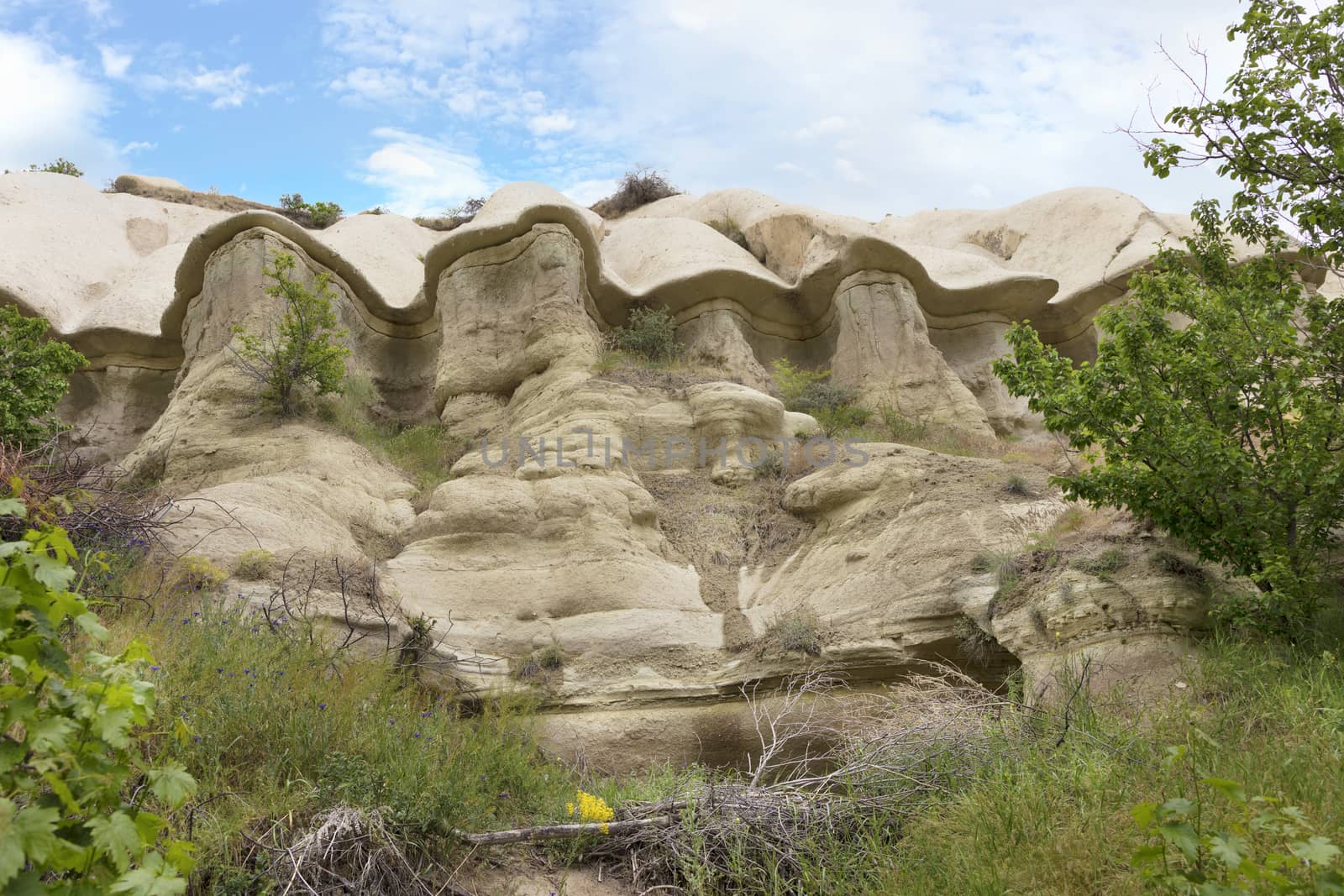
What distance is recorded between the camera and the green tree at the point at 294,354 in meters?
13.6

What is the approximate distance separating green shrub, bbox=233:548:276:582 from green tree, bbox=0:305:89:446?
3.42 m

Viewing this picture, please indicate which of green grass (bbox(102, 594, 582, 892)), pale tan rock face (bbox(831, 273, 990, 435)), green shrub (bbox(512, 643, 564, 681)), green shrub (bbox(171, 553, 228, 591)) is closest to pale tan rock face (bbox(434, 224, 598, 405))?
pale tan rock face (bbox(831, 273, 990, 435))

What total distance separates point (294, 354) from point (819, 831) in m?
10.8

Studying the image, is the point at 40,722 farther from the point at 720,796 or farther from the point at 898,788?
the point at 898,788

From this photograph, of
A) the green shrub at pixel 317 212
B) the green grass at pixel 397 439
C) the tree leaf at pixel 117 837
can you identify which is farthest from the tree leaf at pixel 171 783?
the green shrub at pixel 317 212

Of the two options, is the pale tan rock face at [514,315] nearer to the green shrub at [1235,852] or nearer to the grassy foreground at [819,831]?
the grassy foreground at [819,831]

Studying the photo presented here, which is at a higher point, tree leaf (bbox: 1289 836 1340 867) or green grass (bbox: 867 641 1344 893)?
tree leaf (bbox: 1289 836 1340 867)

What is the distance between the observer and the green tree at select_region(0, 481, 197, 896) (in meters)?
2.41

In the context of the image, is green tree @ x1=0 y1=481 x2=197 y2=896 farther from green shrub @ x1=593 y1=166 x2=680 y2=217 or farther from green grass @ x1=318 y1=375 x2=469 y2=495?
green shrub @ x1=593 y1=166 x2=680 y2=217

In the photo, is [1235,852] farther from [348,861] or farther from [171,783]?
[348,861]

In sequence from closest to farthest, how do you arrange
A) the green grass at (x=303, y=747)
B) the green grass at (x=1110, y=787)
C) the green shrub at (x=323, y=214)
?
the green grass at (x=1110, y=787) < the green grass at (x=303, y=747) < the green shrub at (x=323, y=214)

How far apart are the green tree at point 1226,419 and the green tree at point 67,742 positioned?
257 inches

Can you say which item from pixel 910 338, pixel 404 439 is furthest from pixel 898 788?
pixel 910 338

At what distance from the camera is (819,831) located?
5523 millimetres
